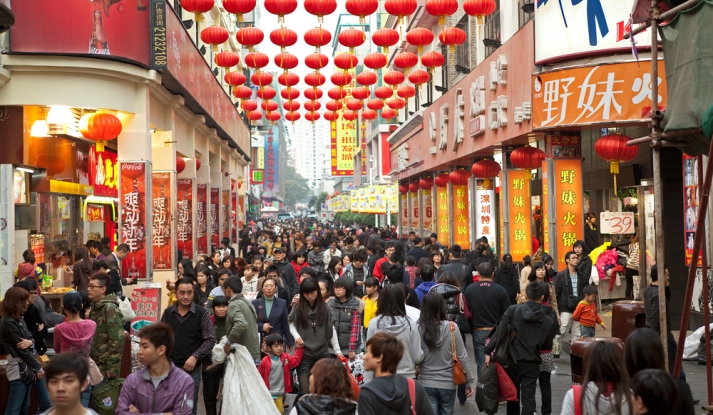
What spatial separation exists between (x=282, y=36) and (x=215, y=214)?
11998mm

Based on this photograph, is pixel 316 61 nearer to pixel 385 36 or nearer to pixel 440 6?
pixel 385 36

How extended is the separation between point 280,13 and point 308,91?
8.53m

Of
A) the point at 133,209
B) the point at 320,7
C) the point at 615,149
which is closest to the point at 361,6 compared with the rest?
the point at 320,7

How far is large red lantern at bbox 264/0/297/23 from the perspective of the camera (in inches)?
576

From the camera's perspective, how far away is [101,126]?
13266 millimetres

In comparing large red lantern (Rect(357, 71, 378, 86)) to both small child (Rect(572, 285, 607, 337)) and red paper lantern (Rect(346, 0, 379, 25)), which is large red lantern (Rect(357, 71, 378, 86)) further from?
small child (Rect(572, 285, 607, 337))

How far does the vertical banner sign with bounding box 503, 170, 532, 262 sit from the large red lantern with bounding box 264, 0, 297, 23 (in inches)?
274

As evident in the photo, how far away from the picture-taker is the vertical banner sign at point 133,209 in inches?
559

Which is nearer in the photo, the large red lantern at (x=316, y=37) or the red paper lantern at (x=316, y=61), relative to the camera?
the large red lantern at (x=316, y=37)

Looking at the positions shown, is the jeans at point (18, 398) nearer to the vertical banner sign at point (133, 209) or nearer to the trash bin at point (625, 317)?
the trash bin at point (625, 317)

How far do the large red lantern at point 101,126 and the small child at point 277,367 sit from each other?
6.70 meters

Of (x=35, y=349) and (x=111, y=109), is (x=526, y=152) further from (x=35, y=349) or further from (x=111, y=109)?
(x=35, y=349)

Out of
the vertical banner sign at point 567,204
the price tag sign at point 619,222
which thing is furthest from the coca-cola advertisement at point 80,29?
the price tag sign at point 619,222

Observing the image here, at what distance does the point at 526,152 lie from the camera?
53.1ft
